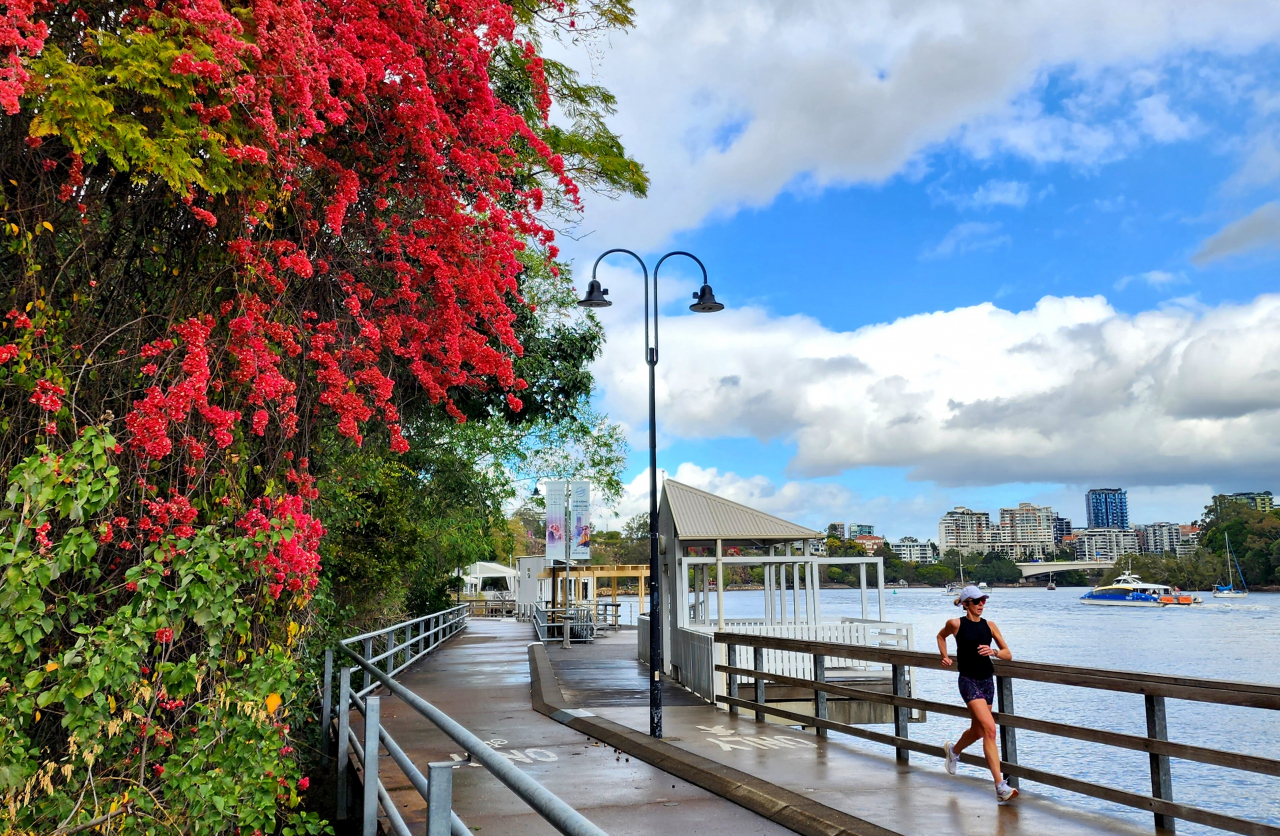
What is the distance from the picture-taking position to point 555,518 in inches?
1112

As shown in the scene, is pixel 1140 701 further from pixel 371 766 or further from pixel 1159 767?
pixel 371 766

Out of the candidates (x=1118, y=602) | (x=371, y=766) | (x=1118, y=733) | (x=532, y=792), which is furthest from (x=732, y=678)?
(x=1118, y=602)

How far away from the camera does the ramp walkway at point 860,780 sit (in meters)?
6.43

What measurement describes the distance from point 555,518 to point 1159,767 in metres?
22.8

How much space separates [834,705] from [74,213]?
47.1 ft

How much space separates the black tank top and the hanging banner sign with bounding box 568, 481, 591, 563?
65.1 ft

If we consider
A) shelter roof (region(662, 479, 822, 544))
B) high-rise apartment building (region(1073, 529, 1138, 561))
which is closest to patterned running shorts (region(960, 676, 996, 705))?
shelter roof (region(662, 479, 822, 544))

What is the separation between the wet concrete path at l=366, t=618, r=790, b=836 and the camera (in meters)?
6.84

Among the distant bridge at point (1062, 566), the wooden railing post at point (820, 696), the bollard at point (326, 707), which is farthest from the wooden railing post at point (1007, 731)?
the distant bridge at point (1062, 566)

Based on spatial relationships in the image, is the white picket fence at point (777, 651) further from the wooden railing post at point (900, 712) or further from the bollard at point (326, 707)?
the bollard at point (326, 707)

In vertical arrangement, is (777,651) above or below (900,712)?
below

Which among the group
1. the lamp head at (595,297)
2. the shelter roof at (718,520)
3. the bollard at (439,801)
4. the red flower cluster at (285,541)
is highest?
the lamp head at (595,297)

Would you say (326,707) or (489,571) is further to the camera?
(489,571)

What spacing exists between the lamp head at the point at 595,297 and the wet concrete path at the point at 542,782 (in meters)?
5.18
